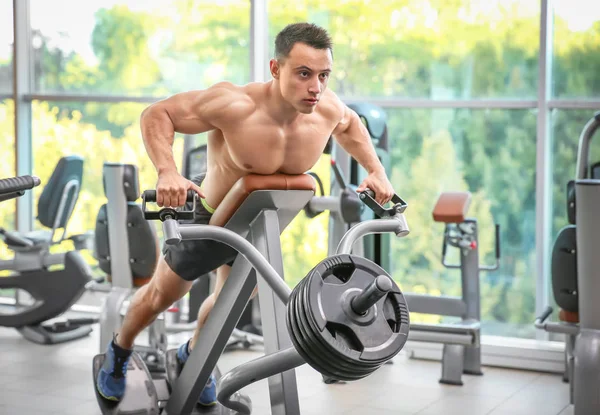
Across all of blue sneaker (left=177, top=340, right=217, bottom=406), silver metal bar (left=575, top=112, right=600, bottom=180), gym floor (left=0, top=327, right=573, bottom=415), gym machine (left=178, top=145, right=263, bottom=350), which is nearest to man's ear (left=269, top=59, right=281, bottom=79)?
blue sneaker (left=177, top=340, right=217, bottom=406)

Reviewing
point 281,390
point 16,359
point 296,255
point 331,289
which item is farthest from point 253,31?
point 331,289

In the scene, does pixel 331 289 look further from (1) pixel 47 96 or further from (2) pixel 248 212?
(1) pixel 47 96

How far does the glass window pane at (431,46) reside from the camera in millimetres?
4789

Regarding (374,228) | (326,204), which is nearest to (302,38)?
(374,228)

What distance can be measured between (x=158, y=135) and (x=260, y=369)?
809mm

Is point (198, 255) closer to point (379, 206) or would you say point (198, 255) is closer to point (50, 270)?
point (379, 206)

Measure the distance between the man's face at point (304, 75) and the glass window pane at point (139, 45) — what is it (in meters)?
2.69

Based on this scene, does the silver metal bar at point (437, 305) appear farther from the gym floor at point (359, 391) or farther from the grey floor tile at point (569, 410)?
the grey floor tile at point (569, 410)

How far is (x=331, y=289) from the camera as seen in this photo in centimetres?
236

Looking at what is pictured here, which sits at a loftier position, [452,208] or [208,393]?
[452,208]

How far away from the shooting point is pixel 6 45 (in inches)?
238

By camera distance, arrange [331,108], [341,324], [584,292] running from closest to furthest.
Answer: [341,324] < [331,108] < [584,292]

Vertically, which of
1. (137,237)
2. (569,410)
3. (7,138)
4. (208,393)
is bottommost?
(569,410)

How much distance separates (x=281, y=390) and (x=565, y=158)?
96.7 inches
